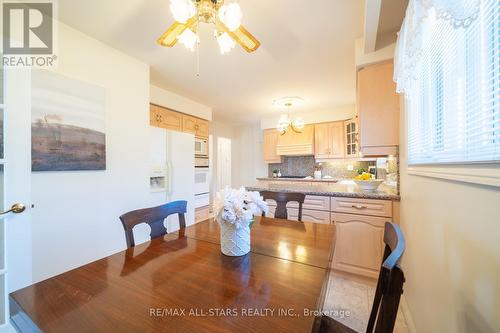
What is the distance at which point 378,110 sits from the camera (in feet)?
6.22

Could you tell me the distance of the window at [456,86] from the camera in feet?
1.92

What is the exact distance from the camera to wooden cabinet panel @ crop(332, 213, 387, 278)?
1.95 metres

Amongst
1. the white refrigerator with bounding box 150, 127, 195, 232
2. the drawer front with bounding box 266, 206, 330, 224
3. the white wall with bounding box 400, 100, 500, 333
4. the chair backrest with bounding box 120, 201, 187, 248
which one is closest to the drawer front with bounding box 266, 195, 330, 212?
the drawer front with bounding box 266, 206, 330, 224

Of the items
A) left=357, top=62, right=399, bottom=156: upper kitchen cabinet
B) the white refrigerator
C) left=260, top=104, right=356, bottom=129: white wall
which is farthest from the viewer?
left=260, top=104, right=356, bottom=129: white wall

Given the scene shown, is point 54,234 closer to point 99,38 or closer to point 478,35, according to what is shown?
point 99,38

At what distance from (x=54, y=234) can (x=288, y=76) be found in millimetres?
2990

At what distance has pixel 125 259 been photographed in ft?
2.98

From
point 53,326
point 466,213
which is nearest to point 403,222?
point 466,213

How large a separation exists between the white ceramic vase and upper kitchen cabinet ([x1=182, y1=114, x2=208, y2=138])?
2.89 meters

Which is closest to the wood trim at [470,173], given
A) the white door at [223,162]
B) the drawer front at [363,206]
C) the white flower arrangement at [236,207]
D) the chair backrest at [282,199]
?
the white flower arrangement at [236,207]

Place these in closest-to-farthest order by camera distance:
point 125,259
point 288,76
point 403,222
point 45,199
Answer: point 125,259 → point 45,199 → point 403,222 → point 288,76

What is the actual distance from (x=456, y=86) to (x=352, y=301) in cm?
178

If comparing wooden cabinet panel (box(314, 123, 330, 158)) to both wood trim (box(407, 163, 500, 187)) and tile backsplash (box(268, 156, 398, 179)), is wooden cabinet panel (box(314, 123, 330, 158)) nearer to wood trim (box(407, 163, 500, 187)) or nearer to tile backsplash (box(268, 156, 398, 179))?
tile backsplash (box(268, 156, 398, 179))

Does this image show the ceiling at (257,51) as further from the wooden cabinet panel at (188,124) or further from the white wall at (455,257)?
the white wall at (455,257)
